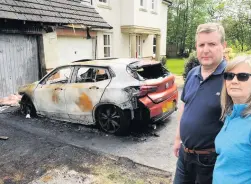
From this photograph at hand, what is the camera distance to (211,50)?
231 cm

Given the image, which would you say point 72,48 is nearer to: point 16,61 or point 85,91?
point 16,61

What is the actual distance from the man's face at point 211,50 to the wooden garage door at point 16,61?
765 cm

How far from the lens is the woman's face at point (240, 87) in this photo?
5.74 feet

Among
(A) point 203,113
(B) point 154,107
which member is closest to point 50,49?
(B) point 154,107

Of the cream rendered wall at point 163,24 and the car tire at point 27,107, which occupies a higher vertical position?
the cream rendered wall at point 163,24

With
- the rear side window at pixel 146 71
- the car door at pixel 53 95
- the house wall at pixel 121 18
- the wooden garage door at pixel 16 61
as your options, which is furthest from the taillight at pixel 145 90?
the house wall at pixel 121 18

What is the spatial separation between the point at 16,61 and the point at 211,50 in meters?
8.08

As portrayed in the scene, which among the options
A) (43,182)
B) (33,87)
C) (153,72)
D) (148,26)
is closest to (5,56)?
(33,87)

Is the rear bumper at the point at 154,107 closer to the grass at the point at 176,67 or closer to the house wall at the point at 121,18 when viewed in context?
the house wall at the point at 121,18

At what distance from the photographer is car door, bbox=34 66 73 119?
19.9 feet

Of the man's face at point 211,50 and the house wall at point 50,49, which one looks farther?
the house wall at point 50,49

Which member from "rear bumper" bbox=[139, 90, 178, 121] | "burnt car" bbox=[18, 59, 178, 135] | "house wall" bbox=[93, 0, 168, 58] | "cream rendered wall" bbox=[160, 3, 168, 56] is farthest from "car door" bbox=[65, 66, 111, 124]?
"cream rendered wall" bbox=[160, 3, 168, 56]

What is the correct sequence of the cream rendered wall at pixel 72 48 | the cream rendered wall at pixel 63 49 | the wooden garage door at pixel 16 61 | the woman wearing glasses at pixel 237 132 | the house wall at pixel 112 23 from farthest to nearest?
the house wall at pixel 112 23, the cream rendered wall at pixel 72 48, the cream rendered wall at pixel 63 49, the wooden garage door at pixel 16 61, the woman wearing glasses at pixel 237 132

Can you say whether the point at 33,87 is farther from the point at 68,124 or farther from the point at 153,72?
the point at 153,72
